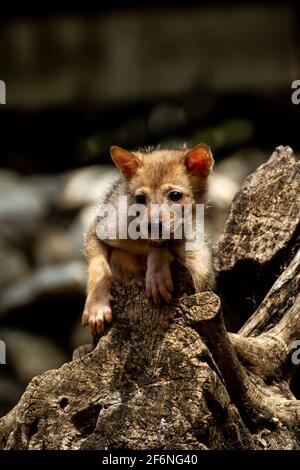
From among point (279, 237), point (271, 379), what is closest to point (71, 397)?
point (271, 379)

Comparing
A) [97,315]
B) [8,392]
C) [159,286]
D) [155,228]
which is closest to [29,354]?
[8,392]

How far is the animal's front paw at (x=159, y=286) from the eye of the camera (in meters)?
3.92

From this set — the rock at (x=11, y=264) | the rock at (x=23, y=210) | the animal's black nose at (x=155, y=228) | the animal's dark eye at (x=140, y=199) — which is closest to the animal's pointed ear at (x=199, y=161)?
the animal's dark eye at (x=140, y=199)

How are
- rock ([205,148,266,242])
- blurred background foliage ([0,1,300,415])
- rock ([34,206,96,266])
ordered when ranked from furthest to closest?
rock ([34,206,96,266]) → blurred background foliage ([0,1,300,415]) → rock ([205,148,266,242])

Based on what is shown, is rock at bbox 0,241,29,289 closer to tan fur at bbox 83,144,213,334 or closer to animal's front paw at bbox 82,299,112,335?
tan fur at bbox 83,144,213,334

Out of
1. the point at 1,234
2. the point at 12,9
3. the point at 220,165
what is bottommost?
the point at 1,234

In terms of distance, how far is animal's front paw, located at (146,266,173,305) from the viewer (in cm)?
392

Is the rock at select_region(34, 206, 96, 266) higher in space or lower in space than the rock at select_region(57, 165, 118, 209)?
lower

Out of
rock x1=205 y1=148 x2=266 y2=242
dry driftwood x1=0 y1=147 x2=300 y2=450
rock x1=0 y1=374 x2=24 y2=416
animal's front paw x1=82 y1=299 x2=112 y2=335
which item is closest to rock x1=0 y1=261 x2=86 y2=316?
rock x1=0 y1=374 x2=24 y2=416

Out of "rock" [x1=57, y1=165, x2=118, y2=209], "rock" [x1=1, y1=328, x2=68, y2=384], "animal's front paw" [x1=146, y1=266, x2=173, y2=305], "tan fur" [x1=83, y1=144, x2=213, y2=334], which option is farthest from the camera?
"rock" [x1=57, y1=165, x2=118, y2=209]

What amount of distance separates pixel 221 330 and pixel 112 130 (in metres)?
6.97

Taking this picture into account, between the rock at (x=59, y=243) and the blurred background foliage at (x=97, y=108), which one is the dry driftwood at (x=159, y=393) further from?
the rock at (x=59, y=243)

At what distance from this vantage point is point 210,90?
10.3 metres

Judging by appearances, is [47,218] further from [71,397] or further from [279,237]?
[71,397]
